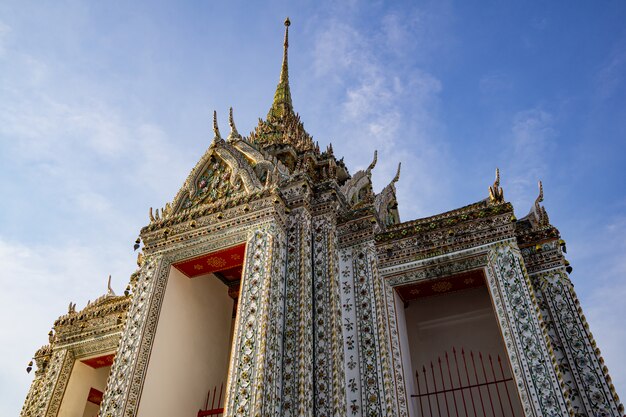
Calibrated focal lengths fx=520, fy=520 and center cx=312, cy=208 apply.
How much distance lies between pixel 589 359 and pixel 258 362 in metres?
4.12

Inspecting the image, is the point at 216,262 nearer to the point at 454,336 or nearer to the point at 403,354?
the point at 403,354

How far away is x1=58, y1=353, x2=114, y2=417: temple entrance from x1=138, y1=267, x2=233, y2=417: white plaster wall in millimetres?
3080

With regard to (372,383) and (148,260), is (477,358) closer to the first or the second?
(372,383)

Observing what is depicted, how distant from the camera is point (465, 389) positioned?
26.5 ft

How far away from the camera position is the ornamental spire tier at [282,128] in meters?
11.4

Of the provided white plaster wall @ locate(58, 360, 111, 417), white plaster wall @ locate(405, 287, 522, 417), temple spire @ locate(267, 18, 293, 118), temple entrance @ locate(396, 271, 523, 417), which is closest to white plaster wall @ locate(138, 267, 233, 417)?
temple entrance @ locate(396, 271, 523, 417)

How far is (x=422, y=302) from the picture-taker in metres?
9.06

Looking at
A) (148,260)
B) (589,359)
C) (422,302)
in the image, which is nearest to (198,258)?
(148,260)

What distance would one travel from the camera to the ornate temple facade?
641 centimetres

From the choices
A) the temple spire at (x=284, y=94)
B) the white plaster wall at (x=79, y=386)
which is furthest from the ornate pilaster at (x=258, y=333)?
the temple spire at (x=284, y=94)

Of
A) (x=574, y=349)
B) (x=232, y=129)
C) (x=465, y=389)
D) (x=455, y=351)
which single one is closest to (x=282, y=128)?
(x=232, y=129)

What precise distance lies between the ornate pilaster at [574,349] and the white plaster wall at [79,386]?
902 centimetres

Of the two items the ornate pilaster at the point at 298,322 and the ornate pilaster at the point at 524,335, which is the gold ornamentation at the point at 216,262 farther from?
the ornate pilaster at the point at 524,335

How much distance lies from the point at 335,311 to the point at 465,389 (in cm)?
260
